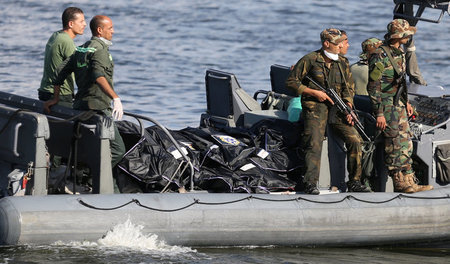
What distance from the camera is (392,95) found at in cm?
933

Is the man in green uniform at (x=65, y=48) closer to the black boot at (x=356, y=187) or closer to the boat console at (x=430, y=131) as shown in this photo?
the black boot at (x=356, y=187)

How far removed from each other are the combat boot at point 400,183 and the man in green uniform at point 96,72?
250cm

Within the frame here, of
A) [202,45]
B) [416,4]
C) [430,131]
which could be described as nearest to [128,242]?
[430,131]

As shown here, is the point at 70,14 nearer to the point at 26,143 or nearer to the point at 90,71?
the point at 90,71

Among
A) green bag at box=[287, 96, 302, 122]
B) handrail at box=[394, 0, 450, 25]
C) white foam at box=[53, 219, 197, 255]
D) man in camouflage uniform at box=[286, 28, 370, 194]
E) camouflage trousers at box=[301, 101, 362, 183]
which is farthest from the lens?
handrail at box=[394, 0, 450, 25]

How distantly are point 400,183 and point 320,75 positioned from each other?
1.29 m

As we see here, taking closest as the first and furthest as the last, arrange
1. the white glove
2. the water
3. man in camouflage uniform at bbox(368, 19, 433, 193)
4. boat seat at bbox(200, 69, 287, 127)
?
1. the white glove
2. man in camouflage uniform at bbox(368, 19, 433, 193)
3. boat seat at bbox(200, 69, 287, 127)
4. the water

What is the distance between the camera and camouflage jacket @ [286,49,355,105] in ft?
29.7

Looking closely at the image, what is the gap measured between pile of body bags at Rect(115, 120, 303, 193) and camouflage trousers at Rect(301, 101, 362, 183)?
265 mm

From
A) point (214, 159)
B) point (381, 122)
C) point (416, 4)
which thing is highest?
point (416, 4)

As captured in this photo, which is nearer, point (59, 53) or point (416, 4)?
point (59, 53)

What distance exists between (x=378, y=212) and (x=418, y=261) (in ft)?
1.83

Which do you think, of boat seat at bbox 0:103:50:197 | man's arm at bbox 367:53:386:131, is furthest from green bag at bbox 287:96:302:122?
boat seat at bbox 0:103:50:197

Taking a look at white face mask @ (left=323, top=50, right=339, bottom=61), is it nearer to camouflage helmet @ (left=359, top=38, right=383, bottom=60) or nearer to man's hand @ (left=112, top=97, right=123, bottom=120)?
camouflage helmet @ (left=359, top=38, right=383, bottom=60)
